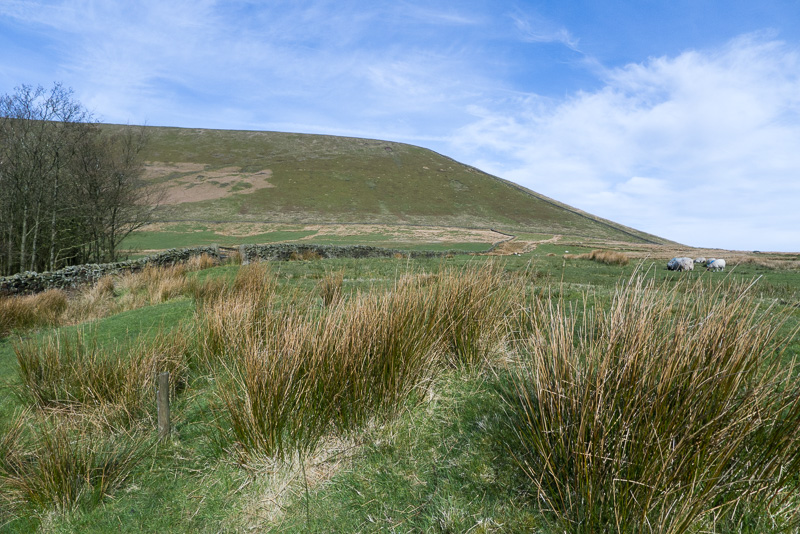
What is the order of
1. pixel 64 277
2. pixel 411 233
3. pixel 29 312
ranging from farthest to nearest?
pixel 411 233 → pixel 64 277 → pixel 29 312

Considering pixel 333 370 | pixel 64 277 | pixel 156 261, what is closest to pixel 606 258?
pixel 333 370

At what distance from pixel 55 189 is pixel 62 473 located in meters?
21.0

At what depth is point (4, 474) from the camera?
11.9 ft

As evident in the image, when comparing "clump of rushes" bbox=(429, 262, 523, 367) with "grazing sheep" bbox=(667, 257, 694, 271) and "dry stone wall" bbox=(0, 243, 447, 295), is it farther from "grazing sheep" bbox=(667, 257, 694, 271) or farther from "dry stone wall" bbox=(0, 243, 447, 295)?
"grazing sheep" bbox=(667, 257, 694, 271)

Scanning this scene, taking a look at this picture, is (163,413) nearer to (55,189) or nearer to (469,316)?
(469,316)

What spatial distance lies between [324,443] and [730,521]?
8.79 ft

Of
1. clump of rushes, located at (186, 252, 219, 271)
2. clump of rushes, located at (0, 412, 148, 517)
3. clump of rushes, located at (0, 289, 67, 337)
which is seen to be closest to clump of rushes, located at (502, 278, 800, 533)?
clump of rushes, located at (0, 412, 148, 517)

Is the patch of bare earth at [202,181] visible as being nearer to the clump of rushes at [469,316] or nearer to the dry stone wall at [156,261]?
the dry stone wall at [156,261]

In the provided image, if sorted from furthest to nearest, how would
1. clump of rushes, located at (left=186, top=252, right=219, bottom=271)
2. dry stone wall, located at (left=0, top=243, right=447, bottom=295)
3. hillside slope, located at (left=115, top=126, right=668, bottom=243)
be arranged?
hillside slope, located at (left=115, top=126, right=668, bottom=243) → clump of rushes, located at (left=186, top=252, right=219, bottom=271) → dry stone wall, located at (left=0, top=243, right=447, bottom=295)

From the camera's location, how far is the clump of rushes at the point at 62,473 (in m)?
3.34

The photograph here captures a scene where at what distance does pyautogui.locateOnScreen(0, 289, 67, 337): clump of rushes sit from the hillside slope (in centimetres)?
4074

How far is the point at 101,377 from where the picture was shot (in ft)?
15.3

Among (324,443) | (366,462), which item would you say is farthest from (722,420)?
(324,443)

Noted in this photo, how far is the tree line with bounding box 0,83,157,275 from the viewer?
18.1 m
